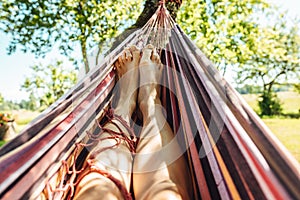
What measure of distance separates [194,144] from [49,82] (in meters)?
12.1

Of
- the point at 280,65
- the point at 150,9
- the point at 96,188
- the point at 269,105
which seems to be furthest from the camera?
the point at 280,65

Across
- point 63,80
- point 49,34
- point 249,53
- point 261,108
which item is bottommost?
point 261,108

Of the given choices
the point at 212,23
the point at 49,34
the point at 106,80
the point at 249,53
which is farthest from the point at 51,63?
the point at 106,80

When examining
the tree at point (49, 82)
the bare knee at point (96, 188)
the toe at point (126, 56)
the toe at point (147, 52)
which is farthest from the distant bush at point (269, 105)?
the bare knee at point (96, 188)

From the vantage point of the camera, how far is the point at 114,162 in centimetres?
100

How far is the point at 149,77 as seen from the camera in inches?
67.1

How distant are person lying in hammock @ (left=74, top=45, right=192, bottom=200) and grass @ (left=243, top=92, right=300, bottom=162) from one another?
17.2 ft

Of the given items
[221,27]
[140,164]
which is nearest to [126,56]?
[140,164]

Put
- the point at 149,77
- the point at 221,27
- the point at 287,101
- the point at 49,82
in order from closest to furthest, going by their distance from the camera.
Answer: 1. the point at 149,77
2. the point at 221,27
3. the point at 49,82
4. the point at 287,101

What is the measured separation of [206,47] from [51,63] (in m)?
7.63

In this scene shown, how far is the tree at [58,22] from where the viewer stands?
18.9ft

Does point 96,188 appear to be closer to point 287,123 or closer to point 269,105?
point 287,123

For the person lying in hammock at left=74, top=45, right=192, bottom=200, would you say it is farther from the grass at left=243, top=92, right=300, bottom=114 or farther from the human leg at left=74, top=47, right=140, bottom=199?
the grass at left=243, top=92, right=300, bottom=114

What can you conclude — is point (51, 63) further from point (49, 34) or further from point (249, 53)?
point (249, 53)
